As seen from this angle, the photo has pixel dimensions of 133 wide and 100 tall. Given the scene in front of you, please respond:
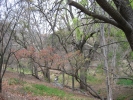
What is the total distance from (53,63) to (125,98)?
262 inches

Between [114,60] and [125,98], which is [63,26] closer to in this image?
[114,60]

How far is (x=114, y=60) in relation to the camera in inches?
778

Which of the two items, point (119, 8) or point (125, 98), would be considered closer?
point (119, 8)

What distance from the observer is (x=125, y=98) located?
1773 cm

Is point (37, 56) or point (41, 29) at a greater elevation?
point (41, 29)

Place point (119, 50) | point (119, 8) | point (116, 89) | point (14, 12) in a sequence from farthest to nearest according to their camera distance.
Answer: point (119, 50), point (116, 89), point (14, 12), point (119, 8)

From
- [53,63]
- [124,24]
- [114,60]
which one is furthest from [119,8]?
[114,60]

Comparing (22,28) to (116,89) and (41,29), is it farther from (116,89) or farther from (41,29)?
(116,89)

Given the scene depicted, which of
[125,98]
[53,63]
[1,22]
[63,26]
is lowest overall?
[125,98]

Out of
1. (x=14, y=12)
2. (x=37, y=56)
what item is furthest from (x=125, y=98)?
(x=14, y=12)

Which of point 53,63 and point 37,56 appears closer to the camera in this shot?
A: point 53,63

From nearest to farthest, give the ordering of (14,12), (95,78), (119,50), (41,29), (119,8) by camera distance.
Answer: (119,8) < (14,12) < (119,50) < (41,29) < (95,78)

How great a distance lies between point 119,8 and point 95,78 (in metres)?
28.3

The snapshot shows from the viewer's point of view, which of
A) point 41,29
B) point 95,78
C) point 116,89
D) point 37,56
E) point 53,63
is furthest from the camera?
point 95,78
